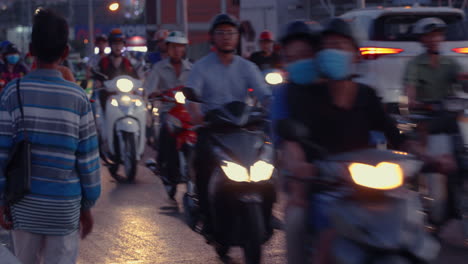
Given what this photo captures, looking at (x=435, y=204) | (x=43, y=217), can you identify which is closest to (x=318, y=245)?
(x=43, y=217)

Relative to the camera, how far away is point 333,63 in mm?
4020

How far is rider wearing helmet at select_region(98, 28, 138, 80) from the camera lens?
11742 millimetres

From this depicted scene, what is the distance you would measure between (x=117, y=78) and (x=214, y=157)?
5.77m

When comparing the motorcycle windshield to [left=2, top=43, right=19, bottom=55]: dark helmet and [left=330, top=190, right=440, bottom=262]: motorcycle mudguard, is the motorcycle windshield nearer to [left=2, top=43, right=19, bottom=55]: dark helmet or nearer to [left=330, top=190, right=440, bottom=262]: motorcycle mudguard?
[left=330, top=190, right=440, bottom=262]: motorcycle mudguard

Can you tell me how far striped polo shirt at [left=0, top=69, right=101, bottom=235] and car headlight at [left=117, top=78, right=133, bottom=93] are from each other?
24.7 ft

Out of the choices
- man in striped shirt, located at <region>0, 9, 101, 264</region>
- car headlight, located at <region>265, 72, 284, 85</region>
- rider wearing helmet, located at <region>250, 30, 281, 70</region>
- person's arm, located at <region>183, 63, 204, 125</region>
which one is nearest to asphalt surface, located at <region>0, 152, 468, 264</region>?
person's arm, located at <region>183, 63, 204, 125</region>

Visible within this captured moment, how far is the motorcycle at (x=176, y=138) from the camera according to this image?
7.85 metres

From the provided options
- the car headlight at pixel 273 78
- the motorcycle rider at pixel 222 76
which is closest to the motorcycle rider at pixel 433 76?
the motorcycle rider at pixel 222 76

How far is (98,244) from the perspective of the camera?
23.8 feet

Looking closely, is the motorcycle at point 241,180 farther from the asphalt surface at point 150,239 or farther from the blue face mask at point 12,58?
the blue face mask at point 12,58

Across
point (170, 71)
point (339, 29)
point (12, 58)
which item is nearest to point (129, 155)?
point (170, 71)

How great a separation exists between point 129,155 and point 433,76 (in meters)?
4.87

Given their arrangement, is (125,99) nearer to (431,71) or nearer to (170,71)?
(170,71)

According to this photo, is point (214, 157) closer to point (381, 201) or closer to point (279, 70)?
point (381, 201)
